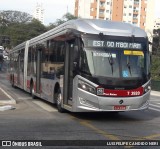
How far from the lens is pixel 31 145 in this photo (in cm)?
755

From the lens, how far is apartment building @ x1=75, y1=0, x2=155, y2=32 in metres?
115

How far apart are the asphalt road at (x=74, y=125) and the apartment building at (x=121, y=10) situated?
335ft

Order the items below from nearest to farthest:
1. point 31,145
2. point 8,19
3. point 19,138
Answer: point 31,145 → point 19,138 → point 8,19

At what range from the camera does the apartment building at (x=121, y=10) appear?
115438 millimetres

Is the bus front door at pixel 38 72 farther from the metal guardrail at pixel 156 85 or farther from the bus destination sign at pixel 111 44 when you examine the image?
the metal guardrail at pixel 156 85

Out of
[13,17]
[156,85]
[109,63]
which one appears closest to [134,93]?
[109,63]

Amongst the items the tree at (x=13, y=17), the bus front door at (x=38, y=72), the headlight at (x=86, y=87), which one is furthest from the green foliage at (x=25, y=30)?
the headlight at (x=86, y=87)

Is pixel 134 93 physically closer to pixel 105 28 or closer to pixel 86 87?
pixel 86 87

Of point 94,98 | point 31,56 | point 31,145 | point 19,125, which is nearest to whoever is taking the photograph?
point 31,145

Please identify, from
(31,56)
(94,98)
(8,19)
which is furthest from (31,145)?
(8,19)

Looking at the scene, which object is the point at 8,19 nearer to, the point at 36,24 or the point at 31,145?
the point at 36,24

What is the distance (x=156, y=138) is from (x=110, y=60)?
337 cm

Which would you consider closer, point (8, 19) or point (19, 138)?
point (19, 138)

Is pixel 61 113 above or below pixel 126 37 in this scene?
below
